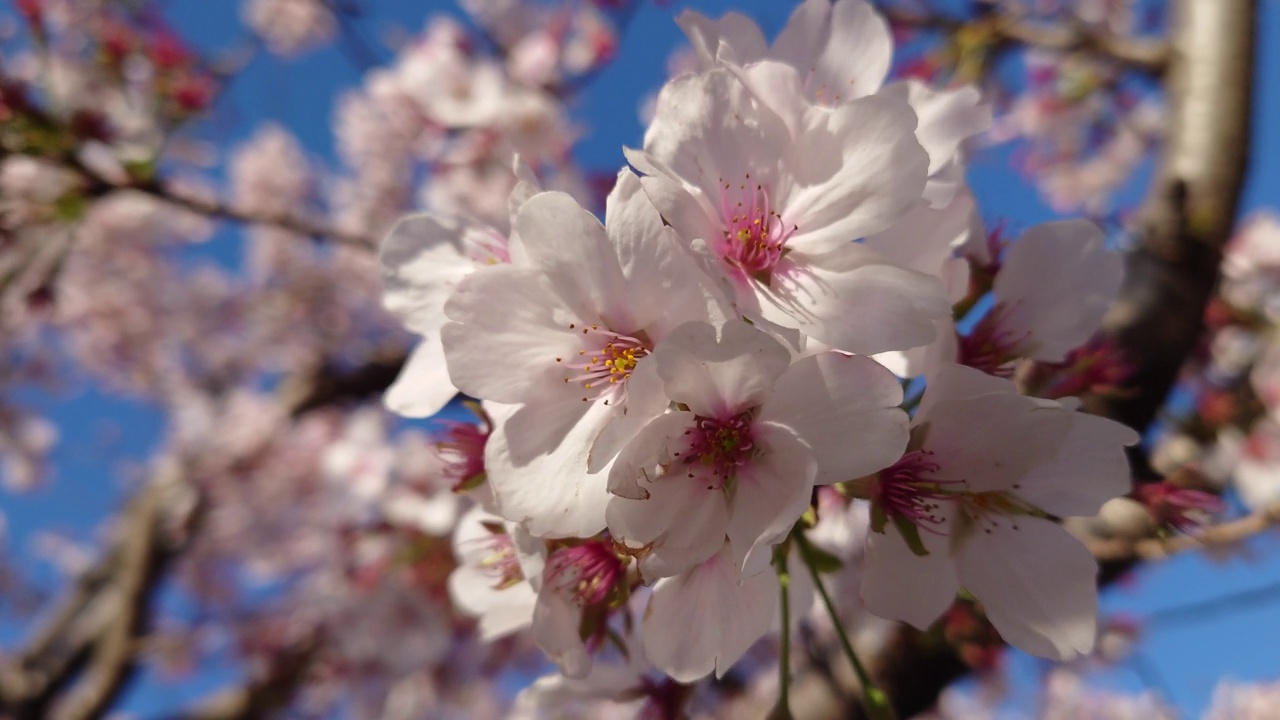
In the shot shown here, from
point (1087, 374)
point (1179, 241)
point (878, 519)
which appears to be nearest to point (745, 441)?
point (878, 519)

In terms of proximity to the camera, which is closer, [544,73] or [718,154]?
[718,154]

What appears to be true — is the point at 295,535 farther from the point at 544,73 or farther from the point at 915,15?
the point at 915,15

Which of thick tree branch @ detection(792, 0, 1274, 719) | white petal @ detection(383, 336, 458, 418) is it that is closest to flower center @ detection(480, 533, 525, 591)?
white petal @ detection(383, 336, 458, 418)

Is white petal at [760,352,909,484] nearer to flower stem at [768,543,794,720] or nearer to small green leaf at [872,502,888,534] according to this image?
small green leaf at [872,502,888,534]

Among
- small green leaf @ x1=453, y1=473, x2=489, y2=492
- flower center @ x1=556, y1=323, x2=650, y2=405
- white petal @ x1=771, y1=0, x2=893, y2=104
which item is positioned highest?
white petal @ x1=771, y1=0, x2=893, y2=104

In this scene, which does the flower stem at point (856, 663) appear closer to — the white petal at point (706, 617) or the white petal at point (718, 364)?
the white petal at point (706, 617)

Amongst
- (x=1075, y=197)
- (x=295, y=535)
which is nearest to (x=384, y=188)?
(x=295, y=535)

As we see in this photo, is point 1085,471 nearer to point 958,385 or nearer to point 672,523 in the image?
point 958,385

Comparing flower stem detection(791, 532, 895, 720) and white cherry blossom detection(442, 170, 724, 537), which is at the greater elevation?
white cherry blossom detection(442, 170, 724, 537)
